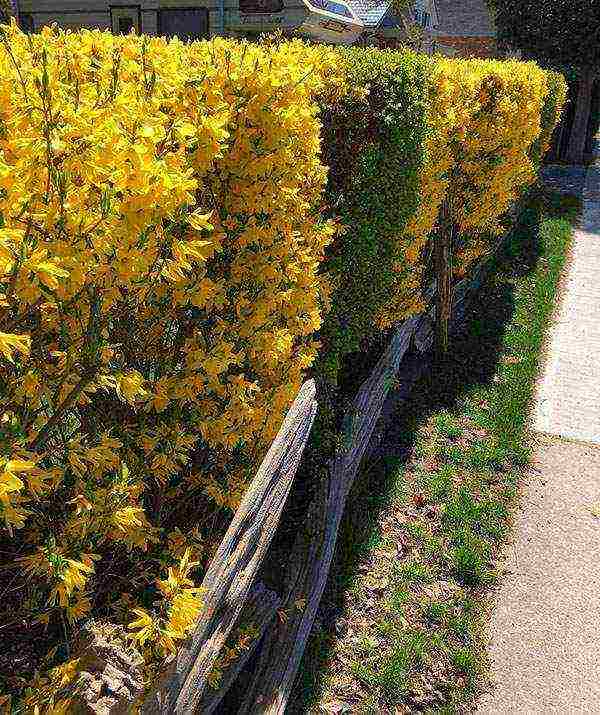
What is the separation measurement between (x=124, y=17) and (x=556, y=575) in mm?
16048

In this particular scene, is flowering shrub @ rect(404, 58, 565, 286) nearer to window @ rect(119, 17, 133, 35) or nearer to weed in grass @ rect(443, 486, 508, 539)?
weed in grass @ rect(443, 486, 508, 539)

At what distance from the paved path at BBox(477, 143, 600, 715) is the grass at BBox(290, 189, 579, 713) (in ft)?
0.45

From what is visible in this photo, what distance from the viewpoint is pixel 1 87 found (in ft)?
5.41

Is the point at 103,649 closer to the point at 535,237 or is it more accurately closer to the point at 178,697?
the point at 178,697

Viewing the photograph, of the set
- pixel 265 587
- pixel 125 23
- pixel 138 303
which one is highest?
pixel 125 23

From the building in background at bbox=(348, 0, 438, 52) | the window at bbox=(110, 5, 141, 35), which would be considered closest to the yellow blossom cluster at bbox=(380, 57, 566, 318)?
the building in background at bbox=(348, 0, 438, 52)

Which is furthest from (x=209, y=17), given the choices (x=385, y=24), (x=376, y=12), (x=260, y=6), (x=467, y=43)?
(x=467, y=43)

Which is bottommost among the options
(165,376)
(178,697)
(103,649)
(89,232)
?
(178,697)

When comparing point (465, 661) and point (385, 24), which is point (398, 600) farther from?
point (385, 24)

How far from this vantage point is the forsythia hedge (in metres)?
1.58

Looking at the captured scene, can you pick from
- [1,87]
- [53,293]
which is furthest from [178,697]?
[1,87]

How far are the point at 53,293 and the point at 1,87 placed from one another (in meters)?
0.52

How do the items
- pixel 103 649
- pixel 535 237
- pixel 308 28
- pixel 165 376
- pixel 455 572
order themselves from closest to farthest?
pixel 103 649 < pixel 165 376 < pixel 455 572 < pixel 535 237 < pixel 308 28

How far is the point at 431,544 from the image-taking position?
4629 mm
